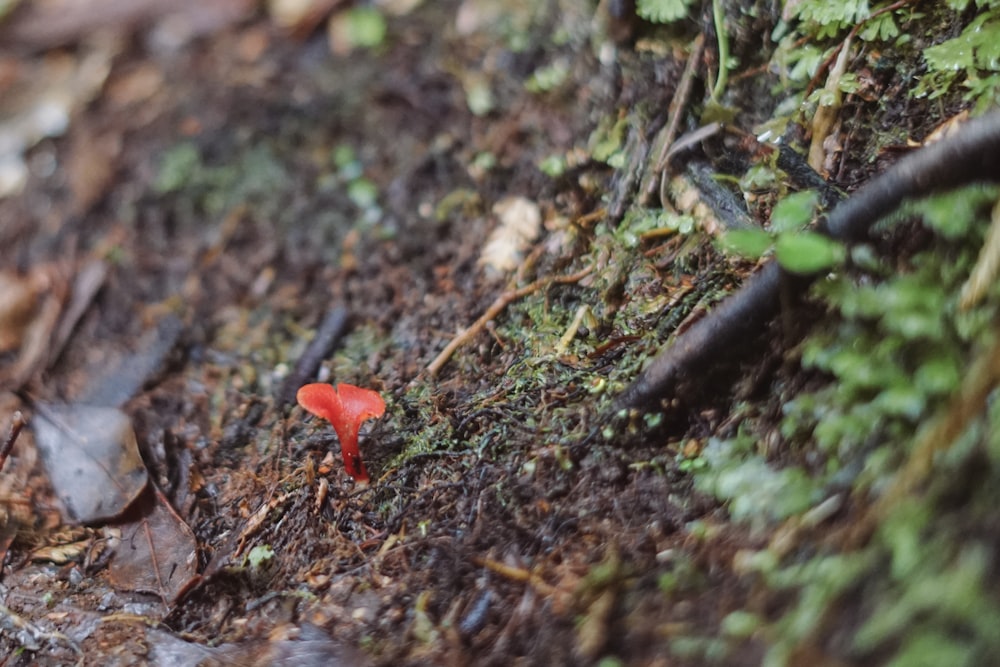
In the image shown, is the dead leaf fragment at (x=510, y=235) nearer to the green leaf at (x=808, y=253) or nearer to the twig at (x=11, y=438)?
the green leaf at (x=808, y=253)

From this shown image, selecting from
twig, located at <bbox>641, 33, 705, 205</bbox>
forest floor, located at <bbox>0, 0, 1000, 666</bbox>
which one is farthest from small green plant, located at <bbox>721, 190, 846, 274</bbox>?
twig, located at <bbox>641, 33, 705, 205</bbox>

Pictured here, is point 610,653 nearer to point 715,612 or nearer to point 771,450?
point 715,612

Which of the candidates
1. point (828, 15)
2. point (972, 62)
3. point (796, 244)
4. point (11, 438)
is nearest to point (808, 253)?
point (796, 244)

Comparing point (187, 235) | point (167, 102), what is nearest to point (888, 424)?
point (187, 235)

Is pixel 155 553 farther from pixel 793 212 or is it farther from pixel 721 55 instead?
pixel 721 55

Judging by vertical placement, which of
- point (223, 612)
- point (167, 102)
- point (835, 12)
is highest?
point (167, 102)

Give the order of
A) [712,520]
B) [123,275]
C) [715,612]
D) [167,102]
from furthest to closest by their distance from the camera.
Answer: [167,102]
[123,275]
[712,520]
[715,612]

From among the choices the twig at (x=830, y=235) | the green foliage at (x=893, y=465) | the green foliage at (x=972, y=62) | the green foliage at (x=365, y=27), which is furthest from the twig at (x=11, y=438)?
the green foliage at (x=972, y=62)
